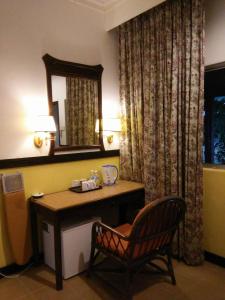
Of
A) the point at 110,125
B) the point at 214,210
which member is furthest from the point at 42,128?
the point at 214,210

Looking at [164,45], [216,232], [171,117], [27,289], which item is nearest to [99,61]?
[164,45]

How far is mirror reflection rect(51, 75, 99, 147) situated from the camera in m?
2.67

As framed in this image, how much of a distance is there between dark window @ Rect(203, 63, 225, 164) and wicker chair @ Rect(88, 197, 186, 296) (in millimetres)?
876

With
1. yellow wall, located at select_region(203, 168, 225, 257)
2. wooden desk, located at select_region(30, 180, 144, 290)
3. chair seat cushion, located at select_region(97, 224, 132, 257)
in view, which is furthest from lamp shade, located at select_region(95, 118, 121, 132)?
chair seat cushion, located at select_region(97, 224, 132, 257)

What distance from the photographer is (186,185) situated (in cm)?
243

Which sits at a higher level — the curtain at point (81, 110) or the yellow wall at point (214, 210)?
the curtain at point (81, 110)

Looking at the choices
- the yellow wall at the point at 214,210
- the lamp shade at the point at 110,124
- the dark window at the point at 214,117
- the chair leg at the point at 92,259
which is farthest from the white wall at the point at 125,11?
the chair leg at the point at 92,259

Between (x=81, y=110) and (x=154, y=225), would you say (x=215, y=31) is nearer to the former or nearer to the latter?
(x=81, y=110)

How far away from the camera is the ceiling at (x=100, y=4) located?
9.21ft

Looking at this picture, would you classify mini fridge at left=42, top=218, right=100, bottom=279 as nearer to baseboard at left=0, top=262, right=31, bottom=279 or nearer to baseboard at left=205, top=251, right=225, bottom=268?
baseboard at left=0, top=262, right=31, bottom=279

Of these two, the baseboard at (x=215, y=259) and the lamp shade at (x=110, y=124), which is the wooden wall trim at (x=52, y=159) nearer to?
the lamp shade at (x=110, y=124)

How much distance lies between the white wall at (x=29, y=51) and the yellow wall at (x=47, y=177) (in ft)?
0.61

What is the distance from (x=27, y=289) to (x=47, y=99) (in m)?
1.78

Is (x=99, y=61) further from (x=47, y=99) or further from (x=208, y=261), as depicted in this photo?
(x=208, y=261)
